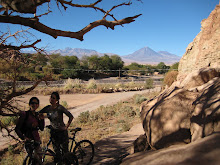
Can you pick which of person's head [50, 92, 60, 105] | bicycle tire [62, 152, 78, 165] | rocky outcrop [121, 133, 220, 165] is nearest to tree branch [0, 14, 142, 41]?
person's head [50, 92, 60, 105]

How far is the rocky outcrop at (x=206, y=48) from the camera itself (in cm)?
648

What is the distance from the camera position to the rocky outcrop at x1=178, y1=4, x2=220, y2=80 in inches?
255

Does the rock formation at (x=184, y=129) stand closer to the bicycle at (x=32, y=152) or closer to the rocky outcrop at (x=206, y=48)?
the bicycle at (x=32, y=152)

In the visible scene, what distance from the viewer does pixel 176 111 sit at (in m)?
3.10

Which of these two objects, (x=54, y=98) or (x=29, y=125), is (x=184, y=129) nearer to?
(x=54, y=98)

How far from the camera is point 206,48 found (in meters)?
6.82

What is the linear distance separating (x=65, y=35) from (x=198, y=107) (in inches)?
95.2

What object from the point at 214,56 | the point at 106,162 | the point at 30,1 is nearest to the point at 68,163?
the point at 106,162

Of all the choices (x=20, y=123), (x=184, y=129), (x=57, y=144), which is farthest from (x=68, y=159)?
(x=184, y=129)

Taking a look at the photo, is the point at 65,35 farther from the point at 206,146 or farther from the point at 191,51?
the point at 191,51

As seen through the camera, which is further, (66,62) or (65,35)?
Answer: (66,62)

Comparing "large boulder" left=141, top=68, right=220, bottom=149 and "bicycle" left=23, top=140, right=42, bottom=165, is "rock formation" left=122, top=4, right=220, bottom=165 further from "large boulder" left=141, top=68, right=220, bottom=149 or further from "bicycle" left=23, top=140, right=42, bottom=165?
"bicycle" left=23, top=140, right=42, bottom=165

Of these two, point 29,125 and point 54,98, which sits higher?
point 54,98

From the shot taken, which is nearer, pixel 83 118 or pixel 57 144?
pixel 57 144
